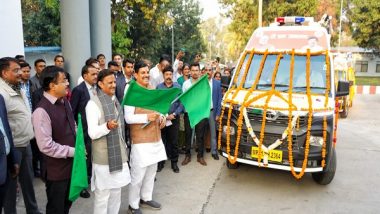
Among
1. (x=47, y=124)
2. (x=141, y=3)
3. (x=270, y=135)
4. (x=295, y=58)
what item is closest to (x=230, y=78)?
(x=295, y=58)

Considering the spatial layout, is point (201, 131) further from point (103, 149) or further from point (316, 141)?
point (103, 149)

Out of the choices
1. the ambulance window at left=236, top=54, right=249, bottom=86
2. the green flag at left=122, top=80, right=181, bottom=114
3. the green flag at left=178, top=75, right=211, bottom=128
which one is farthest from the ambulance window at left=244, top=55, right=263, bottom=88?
the green flag at left=122, top=80, right=181, bottom=114

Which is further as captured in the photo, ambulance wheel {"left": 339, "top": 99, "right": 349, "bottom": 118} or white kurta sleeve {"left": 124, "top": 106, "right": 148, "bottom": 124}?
ambulance wheel {"left": 339, "top": 99, "right": 349, "bottom": 118}

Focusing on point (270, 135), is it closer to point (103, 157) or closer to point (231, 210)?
point (231, 210)

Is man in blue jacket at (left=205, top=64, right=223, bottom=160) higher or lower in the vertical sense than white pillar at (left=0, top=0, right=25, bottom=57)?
lower

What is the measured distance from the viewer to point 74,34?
7012 millimetres

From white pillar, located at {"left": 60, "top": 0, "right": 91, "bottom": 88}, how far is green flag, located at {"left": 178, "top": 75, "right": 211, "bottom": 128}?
3.92 meters

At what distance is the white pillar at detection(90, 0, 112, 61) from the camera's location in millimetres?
7840

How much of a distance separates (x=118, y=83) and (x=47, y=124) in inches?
111

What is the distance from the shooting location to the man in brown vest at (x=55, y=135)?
10.1 ft

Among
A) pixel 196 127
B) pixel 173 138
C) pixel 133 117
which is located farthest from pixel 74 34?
pixel 133 117

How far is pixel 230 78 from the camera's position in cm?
626

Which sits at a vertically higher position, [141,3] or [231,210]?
[141,3]

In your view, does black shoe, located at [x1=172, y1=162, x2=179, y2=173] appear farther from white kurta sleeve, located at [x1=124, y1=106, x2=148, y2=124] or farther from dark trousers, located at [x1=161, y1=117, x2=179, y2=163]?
white kurta sleeve, located at [x1=124, y1=106, x2=148, y2=124]
